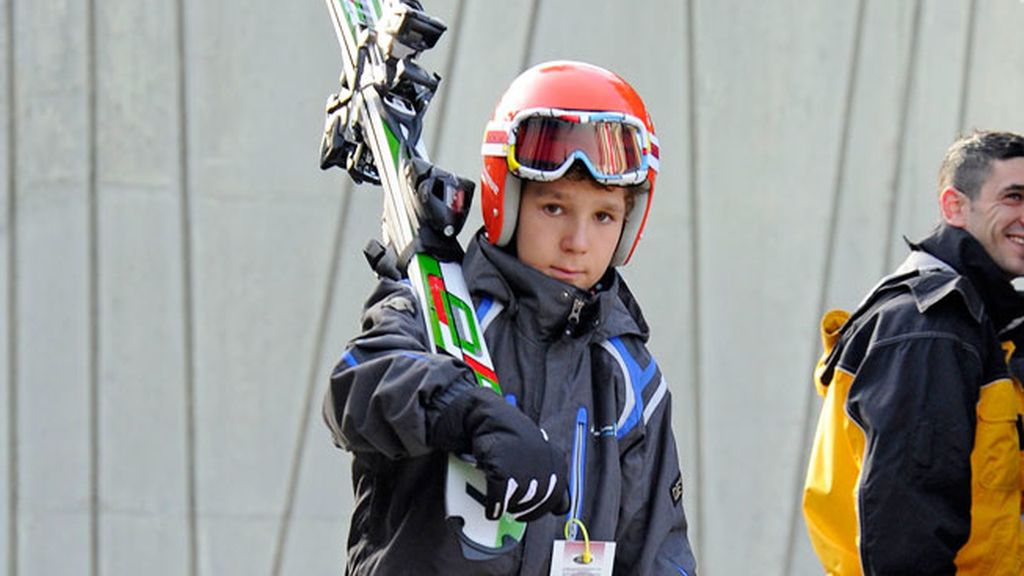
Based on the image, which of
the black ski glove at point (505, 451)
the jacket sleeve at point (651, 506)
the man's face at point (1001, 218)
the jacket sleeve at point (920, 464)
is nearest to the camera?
the black ski glove at point (505, 451)

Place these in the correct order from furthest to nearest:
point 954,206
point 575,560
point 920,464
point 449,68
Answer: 1. point 449,68
2. point 954,206
3. point 920,464
4. point 575,560

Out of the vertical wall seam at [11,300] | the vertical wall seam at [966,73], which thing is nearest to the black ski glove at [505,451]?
the vertical wall seam at [11,300]

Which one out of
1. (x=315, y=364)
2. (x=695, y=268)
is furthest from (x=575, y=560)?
(x=695, y=268)

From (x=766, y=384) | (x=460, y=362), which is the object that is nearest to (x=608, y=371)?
(x=460, y=362)

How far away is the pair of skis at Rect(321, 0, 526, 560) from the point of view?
10.6 ft

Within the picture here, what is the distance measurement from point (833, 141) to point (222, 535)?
2613 millimetres

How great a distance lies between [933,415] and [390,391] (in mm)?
1667

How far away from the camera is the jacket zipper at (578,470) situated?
11.0 ft

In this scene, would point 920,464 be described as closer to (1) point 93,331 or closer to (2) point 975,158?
(2) point 975,158

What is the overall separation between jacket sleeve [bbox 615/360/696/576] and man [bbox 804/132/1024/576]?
962 mm

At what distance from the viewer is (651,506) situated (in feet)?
11.4

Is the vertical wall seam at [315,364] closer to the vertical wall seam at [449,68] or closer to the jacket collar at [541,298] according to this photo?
the vertical wall seam at [449,68]

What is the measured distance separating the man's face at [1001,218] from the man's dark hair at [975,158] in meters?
0.03

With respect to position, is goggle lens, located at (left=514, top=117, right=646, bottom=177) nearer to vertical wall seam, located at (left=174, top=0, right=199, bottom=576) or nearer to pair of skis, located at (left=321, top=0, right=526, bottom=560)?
pair of skis, located at (left=321, top=0, right=526, bottom=560)
